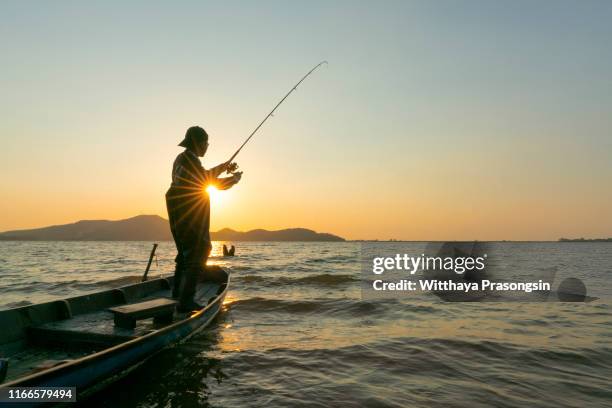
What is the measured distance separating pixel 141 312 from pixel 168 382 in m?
1.25

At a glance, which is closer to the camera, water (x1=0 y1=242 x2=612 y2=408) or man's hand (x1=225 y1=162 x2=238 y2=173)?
water (x1=0 y1=242 x2=612 y2=408)

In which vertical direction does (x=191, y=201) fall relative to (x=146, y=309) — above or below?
above

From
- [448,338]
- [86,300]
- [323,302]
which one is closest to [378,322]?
[448,338]

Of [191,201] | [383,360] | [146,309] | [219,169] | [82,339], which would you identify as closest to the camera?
[82,339]

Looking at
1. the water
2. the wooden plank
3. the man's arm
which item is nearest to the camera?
the water

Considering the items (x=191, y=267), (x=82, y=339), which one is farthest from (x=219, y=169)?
(x=82, y=339)

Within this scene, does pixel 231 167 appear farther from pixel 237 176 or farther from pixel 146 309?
pixel 146 309

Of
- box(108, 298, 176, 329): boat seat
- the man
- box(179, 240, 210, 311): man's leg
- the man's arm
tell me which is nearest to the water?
box(108, 298, 176, 329): boat seat

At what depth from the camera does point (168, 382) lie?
6.27 meters

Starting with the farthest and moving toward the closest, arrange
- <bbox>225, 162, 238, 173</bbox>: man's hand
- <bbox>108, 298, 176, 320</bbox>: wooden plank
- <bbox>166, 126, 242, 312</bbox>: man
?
1. <bbox>225, 162, 238, 173</bbox>: man's hand
2. <bbox>166, 126, 242, 312</bbox>: man
3. <bbox>108, 298, 176, 320</bbox>: wooden plank

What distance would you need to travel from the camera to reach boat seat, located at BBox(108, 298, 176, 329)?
633 centimetres

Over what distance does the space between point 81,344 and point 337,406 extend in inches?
164

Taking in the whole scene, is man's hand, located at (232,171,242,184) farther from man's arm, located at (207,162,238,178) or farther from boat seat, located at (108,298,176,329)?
boat seat, located at (108,298,176,329)

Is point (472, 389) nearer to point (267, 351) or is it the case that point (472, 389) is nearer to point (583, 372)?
point (583, 372)
